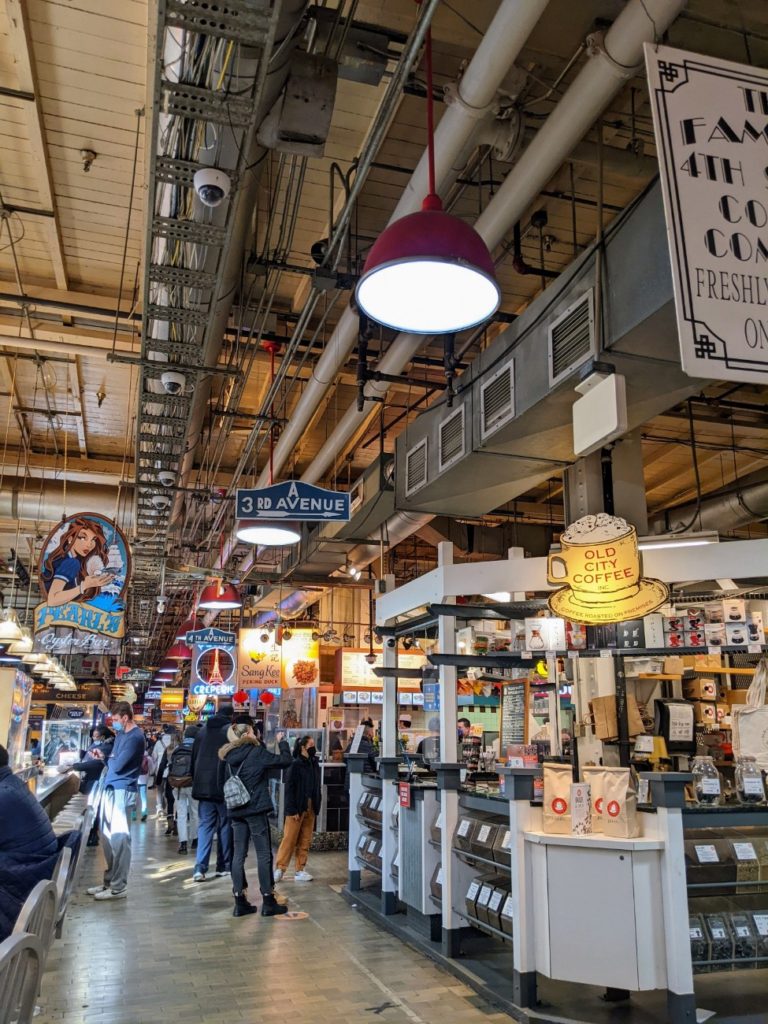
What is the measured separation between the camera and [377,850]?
7562 mm

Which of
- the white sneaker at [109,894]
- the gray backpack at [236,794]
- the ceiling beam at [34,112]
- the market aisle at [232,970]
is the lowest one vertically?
the market aisle at [232,970]

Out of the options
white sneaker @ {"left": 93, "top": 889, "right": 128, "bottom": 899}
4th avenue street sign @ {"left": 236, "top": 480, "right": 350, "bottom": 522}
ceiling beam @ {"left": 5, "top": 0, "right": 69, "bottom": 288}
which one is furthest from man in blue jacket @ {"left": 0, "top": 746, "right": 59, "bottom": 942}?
white sneaker @ {"left": 93, "top": 889, "right": 128, "bottom": 899}

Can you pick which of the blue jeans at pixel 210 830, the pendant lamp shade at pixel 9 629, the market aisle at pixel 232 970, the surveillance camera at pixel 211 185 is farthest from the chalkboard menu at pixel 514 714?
the pendant lamp shade at pixel 9 629

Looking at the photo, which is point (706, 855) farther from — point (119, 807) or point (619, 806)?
point (119, 807)

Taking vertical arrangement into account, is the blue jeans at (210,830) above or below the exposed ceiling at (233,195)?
below

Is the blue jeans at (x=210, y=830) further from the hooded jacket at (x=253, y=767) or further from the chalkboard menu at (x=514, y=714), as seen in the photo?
the chalkboard menu at (x=514, y=714)

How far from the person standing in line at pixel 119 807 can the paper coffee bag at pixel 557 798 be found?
172 inches

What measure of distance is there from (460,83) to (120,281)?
435 centimetres

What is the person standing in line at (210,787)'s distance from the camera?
28.0 feet

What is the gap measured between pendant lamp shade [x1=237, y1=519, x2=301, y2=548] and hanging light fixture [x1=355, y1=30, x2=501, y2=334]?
5293 mm

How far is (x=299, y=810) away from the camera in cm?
850

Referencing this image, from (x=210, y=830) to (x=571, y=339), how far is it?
674cm

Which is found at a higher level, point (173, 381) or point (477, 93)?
point (477, 93)

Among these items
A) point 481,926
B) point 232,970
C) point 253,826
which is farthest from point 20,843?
point 253,826
